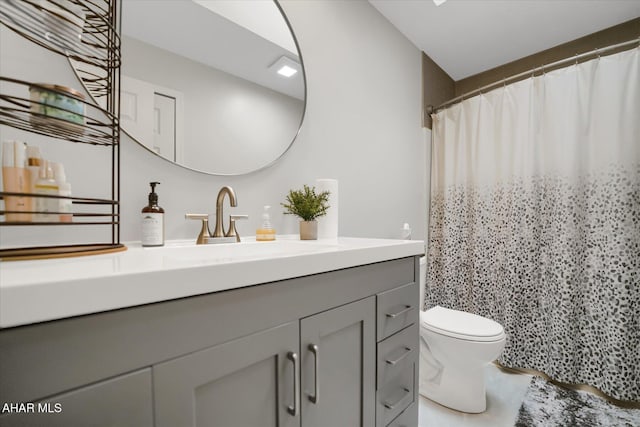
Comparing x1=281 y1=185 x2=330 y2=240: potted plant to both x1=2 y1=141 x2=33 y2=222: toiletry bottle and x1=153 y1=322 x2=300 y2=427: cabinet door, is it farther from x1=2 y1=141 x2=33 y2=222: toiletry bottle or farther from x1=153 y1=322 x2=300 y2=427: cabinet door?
x1=2 y1=141 x2=33 y2=222: toiletry bottle

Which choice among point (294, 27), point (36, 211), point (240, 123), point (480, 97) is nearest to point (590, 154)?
point (480, 97)

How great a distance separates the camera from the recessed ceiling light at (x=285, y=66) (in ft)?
4.28

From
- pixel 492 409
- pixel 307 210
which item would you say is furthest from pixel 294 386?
pixel 492 409

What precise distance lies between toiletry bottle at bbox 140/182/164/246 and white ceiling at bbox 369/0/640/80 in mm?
1800

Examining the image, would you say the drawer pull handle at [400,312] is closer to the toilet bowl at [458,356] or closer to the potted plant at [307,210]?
the potted plant at [307,210]

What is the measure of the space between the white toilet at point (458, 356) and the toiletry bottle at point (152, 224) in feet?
4.49

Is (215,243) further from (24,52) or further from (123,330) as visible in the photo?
(24,52)

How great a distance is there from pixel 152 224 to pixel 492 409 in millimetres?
1869

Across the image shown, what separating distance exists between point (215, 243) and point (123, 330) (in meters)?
0.58

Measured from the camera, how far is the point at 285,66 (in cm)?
133

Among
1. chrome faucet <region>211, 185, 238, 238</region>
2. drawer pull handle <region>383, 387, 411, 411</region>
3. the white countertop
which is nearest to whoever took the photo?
the white countertop

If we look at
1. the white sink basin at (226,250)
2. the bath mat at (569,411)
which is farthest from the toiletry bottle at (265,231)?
the bath mat at (569,411)

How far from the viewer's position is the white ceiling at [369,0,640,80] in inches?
70.9

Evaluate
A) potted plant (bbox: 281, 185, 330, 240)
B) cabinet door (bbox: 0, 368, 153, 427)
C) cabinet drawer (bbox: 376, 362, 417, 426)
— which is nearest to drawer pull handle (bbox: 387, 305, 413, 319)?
cabinet drawer (bbox: 376, 362, 417, 426)
